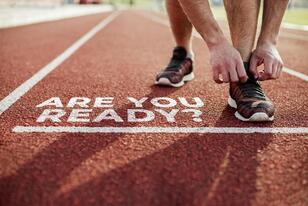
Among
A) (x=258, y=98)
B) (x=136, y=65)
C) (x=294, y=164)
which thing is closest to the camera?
(x=294, y=164)

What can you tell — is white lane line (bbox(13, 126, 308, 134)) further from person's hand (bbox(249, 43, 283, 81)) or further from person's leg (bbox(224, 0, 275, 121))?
person's hand (bbox(249, 43, 283, 81))

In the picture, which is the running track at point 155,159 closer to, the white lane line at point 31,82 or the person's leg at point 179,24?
the white lane line at point 31,82

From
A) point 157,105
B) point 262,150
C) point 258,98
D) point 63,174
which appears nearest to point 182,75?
point 157,105

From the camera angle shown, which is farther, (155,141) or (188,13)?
(188,13)

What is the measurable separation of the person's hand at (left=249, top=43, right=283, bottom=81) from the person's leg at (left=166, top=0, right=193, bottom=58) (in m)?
0.98

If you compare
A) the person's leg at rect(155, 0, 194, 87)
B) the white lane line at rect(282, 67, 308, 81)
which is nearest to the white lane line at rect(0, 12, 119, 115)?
the person's leg at rect(155, 0, 194, 87)

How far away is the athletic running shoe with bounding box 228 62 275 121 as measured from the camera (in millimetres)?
2521

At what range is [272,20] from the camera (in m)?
2.83

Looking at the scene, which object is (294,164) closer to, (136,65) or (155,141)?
(155,141)

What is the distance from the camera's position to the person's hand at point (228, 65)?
254cm

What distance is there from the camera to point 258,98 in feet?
8.61

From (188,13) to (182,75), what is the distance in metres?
0.98

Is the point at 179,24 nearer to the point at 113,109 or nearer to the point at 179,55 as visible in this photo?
the point at 179,55

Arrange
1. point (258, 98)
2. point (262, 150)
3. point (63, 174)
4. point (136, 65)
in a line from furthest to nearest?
point (136, 65), point (258, 98), point (262, 150), point (63, 174)
